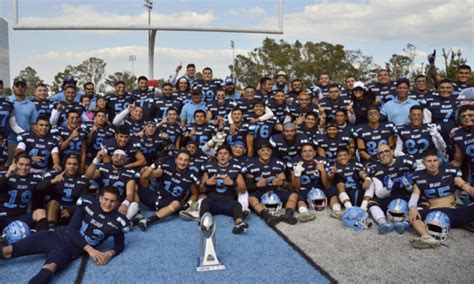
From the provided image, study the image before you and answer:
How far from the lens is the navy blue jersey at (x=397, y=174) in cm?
572

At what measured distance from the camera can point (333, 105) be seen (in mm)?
7512

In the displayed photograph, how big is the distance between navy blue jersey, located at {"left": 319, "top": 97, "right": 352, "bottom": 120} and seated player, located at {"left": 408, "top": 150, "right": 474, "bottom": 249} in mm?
2281

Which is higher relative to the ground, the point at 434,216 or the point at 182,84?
the point at 182,84

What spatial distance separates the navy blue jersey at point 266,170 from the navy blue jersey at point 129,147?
1.89 m

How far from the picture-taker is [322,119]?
7.20 m

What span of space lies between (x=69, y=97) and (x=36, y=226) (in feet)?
10.5

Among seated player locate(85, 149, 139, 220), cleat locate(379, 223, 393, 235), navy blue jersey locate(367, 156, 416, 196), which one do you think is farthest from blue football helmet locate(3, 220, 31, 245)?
navy blue jersey locate(367, 156, 416, 196)

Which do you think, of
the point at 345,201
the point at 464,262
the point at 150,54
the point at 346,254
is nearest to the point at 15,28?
the point at 150,54

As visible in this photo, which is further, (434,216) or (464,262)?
(434,216)

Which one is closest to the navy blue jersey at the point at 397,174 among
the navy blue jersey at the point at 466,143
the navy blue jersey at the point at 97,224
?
the navy blue jersey at the point at 466,143

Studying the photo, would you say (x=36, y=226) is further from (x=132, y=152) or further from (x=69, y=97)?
(x=69, y=97)

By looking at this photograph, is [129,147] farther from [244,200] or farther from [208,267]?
[208,267]

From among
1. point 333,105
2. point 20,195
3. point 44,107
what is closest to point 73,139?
point 44,107

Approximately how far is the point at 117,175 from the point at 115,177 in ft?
0.13
